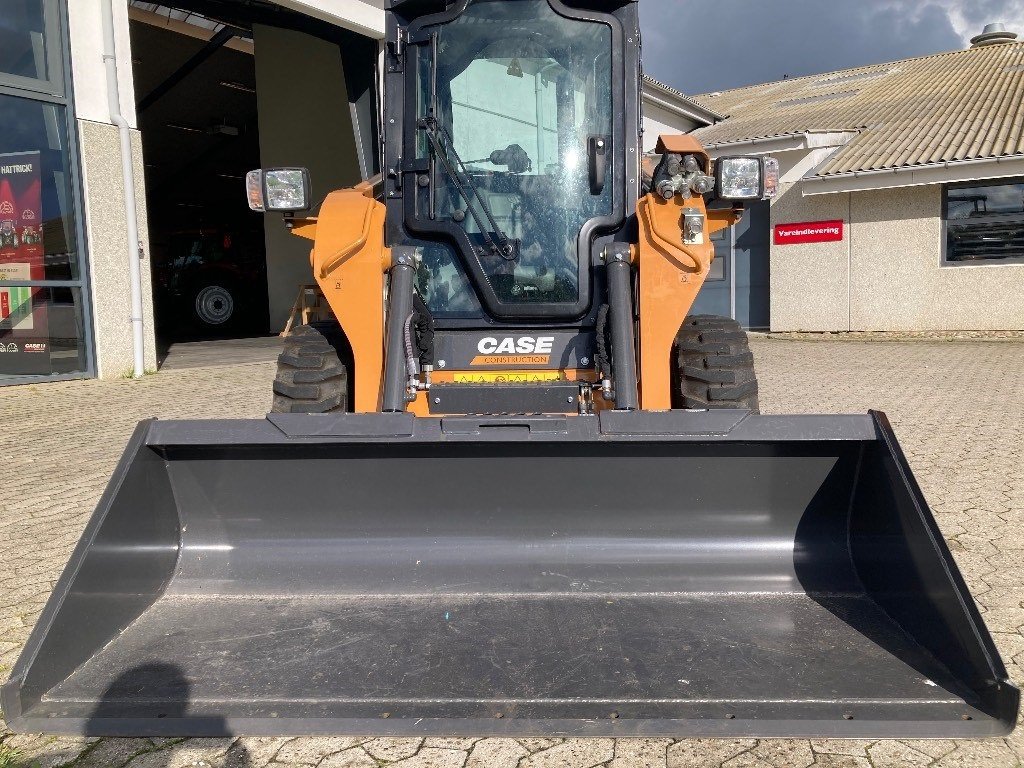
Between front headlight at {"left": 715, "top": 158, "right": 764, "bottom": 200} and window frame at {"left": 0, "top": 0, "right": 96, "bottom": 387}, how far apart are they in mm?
8080

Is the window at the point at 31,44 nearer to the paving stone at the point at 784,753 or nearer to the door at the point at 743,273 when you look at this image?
the paving stone at the point at 784,753

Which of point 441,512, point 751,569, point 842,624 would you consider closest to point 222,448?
point 441,512

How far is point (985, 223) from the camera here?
1429 cm

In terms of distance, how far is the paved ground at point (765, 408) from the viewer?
7.29ft

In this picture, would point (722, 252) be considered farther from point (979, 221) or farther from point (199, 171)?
point (199, 171)

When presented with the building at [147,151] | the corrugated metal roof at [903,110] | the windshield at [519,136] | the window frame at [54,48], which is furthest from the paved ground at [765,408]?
the corrugated metal roof at [903,110]

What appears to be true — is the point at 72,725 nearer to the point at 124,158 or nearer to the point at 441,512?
the point at 441,512

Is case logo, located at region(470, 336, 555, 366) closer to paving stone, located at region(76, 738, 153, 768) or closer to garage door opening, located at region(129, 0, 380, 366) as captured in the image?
paving stone, located at region(76, 738, 153, 768)

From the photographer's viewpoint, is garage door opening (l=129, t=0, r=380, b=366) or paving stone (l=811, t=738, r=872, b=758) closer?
paving stone (l=811, t=738, r=872, b=758)

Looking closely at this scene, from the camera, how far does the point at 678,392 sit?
3.81 metres

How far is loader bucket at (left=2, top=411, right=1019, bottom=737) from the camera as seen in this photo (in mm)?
2275

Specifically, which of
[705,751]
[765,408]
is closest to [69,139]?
[765,408]

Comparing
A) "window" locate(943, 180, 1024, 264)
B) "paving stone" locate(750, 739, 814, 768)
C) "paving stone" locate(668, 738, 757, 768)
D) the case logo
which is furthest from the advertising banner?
"window" locate(943, 180, 1024, 264)

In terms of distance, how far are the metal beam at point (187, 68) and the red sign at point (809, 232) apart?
11855mm
